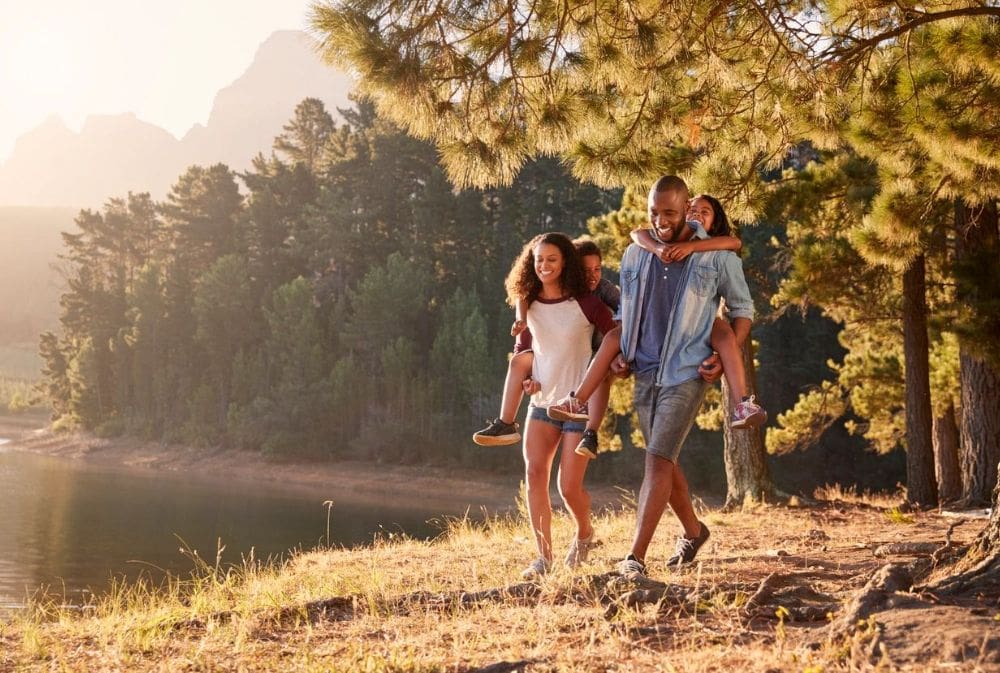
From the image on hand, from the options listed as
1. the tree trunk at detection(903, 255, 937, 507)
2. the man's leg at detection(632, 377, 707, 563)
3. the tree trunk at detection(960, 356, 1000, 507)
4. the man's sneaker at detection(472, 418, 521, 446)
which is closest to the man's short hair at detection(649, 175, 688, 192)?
the man's leg at detection(632, 377, 707, 563)

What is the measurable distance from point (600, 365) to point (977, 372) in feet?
21.6

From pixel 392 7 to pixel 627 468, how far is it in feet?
110

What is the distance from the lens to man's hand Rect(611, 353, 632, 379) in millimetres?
4281

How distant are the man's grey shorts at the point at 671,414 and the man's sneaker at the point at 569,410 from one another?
303mm

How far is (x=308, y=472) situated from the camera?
43.8 metres

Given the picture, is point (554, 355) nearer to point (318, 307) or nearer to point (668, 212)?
point (668, 212)

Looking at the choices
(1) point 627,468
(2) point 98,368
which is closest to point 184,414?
(2) point 98,368

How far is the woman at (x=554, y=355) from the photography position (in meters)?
4.70

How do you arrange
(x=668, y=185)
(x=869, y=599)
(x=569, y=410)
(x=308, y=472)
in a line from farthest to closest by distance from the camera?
(x=308, y=472) → (x=569, y=410) → (x=668, y=185) → (x=869, y=599)

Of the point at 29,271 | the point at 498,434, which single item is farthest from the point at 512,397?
the point at 29,271

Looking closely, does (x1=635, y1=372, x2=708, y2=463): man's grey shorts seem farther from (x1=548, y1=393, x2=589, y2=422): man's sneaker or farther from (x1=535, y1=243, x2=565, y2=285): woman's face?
(x1=535, y1=243, x2=565, y2=285): woman's face

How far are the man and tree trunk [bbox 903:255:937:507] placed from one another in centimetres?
686

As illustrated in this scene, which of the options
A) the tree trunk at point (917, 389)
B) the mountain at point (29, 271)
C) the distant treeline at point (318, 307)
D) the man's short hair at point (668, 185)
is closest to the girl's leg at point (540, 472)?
the man's short hair at point (668, 185)

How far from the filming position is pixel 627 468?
1490 inches
